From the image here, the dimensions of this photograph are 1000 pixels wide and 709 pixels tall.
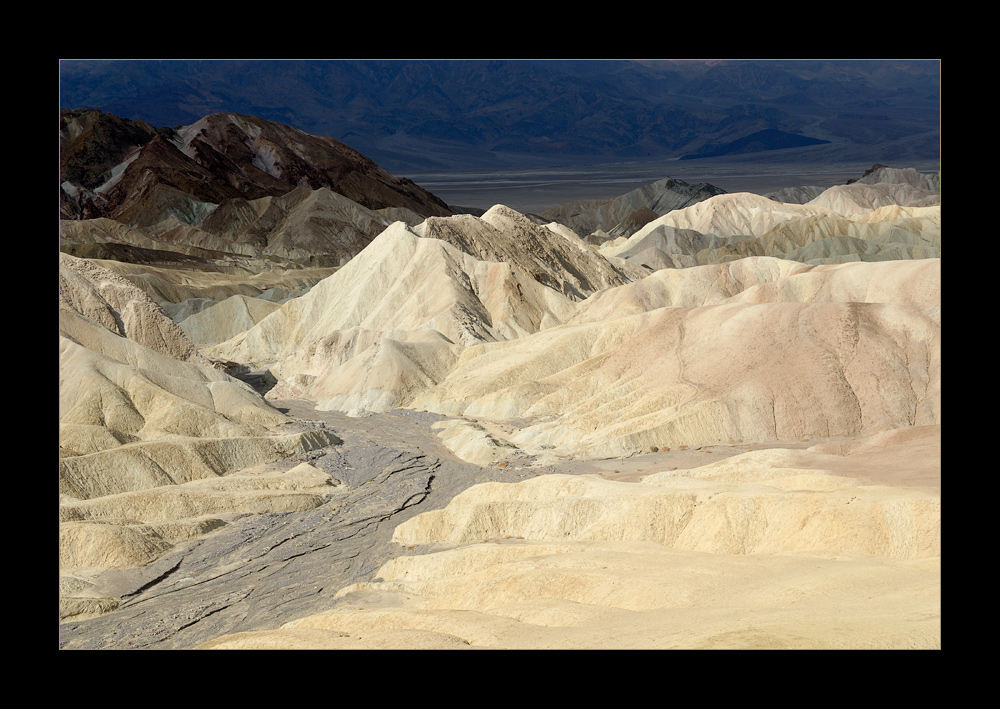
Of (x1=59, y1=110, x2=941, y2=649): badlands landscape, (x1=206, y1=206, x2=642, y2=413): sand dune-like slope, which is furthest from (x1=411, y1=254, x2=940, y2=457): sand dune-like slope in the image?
(x1=206, y1=206, x2=642, y2=413): sand dune-like slope

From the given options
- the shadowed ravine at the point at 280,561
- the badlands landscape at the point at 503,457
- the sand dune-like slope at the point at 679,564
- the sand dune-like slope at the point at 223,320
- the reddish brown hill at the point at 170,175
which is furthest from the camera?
the reddish brown hill at the point at 170,175

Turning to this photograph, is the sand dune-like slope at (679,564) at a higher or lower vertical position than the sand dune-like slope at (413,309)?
lower

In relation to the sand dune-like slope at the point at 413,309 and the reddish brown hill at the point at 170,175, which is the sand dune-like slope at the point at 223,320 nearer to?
the sand dune-like slope at the point at 413,309

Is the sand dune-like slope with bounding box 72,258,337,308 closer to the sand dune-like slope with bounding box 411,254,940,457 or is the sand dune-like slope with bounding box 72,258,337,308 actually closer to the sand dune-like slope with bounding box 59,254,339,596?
the sand dune-like slope with bounding box 59,254,339,596

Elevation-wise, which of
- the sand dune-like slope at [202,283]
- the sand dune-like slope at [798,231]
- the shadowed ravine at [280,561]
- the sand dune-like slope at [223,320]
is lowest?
the shadowed ravine at [280,561]

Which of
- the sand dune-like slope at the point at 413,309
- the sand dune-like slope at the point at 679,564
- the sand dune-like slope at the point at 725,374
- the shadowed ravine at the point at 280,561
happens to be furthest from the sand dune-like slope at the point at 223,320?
the sand dune-like slope at the point at 679,564

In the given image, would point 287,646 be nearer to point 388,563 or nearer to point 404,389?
point 388,563
